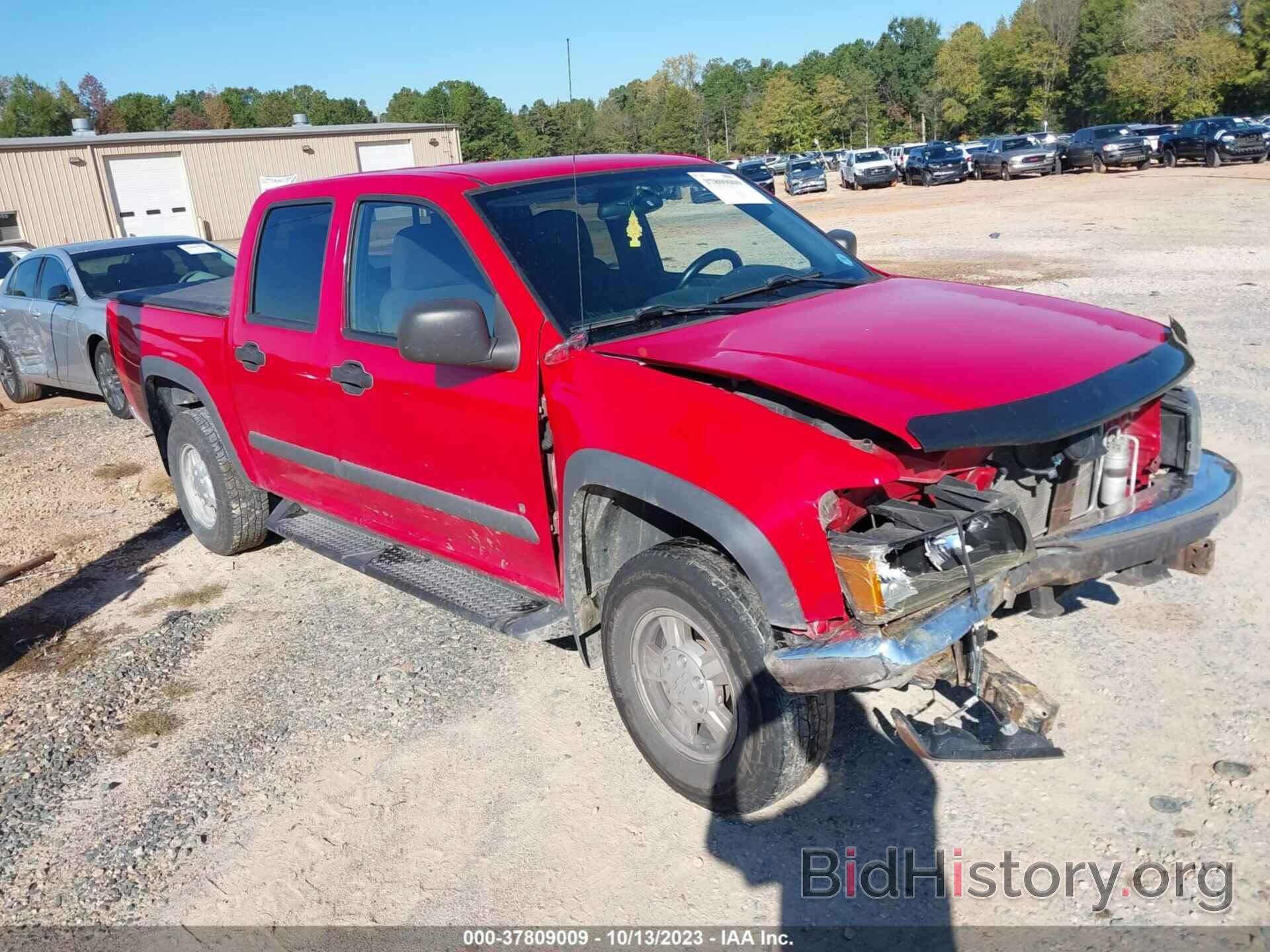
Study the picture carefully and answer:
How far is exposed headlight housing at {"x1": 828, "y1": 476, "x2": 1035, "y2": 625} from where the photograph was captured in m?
2.81

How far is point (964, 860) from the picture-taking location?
3.05m

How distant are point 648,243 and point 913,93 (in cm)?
10534

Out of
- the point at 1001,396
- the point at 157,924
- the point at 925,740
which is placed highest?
the point at 1001,396

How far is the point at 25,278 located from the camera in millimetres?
10938

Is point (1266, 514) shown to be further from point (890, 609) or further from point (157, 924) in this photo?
point (157, 924)

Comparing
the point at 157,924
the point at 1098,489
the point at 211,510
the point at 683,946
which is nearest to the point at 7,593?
the point at 211,510

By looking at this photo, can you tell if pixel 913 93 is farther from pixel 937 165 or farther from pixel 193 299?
pixel 193 299

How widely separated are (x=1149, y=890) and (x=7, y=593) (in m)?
5.82

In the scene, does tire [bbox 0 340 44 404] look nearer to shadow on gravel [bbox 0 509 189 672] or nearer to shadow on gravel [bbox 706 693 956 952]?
shadow on gravel [bbox 0 509 189 672]

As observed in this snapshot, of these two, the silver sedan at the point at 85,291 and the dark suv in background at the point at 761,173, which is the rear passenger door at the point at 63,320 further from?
the dark suv in background at the point at 761,173

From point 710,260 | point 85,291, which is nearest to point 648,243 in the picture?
point 710,260

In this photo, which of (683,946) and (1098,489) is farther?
(1098,489)

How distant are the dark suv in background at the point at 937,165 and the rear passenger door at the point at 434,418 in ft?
121

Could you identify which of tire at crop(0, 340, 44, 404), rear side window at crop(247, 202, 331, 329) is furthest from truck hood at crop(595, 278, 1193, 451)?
tire at crop(0, 340, 44, 404)
